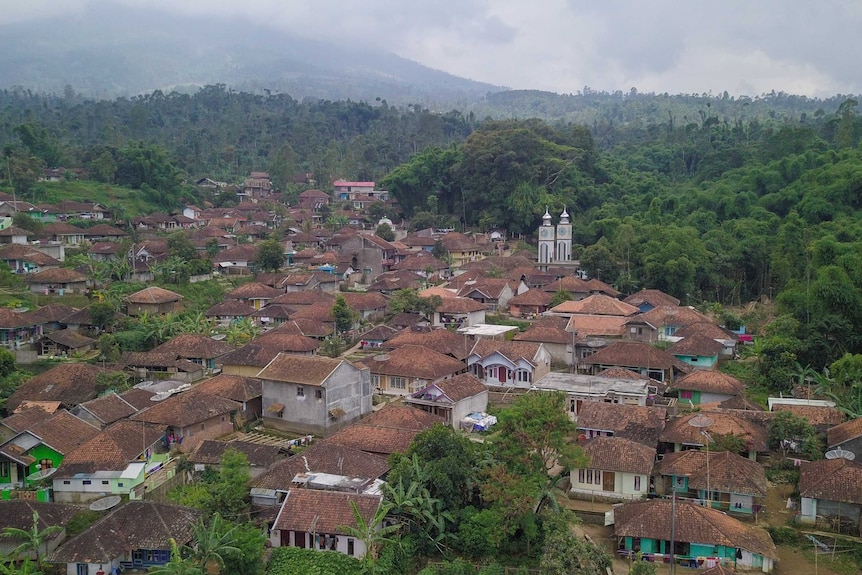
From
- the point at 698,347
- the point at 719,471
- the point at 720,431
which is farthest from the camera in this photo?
the point at 698,347

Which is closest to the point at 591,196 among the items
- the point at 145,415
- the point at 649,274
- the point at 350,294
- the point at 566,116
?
the point at 649,274

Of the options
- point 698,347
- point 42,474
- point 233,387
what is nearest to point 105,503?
point 42,474

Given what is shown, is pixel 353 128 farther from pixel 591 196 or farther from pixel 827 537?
pixel 827 537

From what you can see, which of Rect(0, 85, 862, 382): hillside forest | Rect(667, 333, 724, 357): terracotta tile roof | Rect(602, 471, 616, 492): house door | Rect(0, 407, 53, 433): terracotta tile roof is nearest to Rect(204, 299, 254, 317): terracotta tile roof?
Rect(0, 407, 53, 433): terracotta tile roof

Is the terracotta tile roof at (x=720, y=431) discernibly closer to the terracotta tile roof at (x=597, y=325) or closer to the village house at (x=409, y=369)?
the village house at (x=409, y=369)

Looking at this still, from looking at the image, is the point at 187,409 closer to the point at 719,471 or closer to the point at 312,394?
the point at 312,394

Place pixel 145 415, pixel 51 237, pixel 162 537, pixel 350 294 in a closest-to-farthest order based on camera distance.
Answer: pixel 162 537 < pixel 145 415 < pixel 350 294 < pixel 51 237

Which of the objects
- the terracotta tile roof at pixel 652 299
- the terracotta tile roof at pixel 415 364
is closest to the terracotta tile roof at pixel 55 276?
the terracotta tile roof at pixel 415 364
